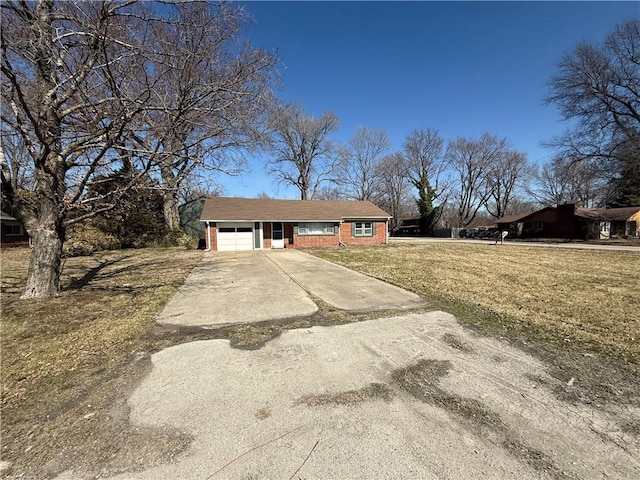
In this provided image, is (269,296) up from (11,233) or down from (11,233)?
down

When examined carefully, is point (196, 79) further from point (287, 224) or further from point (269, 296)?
point (287, 224)

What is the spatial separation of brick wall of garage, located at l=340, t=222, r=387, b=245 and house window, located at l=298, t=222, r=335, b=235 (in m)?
1.07

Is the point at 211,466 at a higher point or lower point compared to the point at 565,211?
lower

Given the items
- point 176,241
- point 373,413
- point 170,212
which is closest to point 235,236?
A: point 176,241

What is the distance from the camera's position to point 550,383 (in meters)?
2.88

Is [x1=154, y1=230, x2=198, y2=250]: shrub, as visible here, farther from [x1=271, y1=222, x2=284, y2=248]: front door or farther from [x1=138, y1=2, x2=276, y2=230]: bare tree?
[x1=138, y1=2, x2=276, y2=230]: bare tree

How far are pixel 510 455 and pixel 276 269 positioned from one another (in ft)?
28.7

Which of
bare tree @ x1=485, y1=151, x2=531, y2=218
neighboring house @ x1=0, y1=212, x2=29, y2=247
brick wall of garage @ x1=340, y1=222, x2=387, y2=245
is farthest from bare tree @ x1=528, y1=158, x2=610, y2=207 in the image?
neighboring house @ x1=0, y1=212, x2=29, y2=247

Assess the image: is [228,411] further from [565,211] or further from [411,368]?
[565,211]

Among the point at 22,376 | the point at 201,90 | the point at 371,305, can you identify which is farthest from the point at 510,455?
the point at 201,90

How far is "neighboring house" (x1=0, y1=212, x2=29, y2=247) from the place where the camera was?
2034 cm

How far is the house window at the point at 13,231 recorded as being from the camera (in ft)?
70.7

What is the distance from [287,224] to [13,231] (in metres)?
21.6

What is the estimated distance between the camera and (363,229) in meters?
22.6
